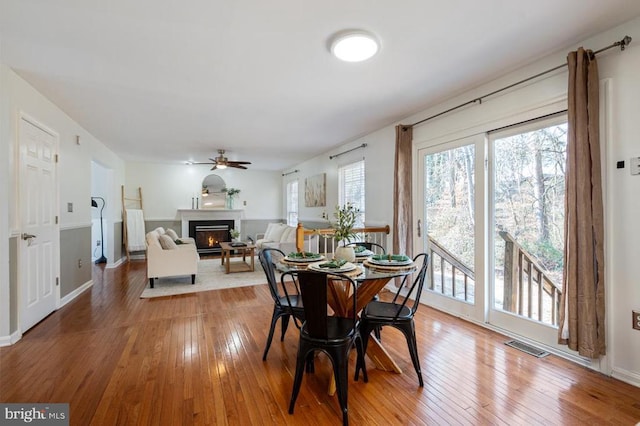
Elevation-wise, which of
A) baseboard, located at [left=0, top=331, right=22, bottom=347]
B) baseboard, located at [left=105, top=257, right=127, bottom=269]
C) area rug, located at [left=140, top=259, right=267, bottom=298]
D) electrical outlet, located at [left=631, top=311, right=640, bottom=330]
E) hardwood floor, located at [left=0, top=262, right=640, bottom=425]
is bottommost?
hardwood floor, located at [left=0, top=262, right=640, bottom=425]

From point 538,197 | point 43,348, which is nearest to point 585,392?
point 538,197

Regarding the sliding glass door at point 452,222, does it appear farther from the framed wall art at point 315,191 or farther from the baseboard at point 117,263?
the baseboard at point 117,263

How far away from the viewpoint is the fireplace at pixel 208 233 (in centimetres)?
812

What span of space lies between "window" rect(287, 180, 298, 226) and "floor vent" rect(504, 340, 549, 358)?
616cm

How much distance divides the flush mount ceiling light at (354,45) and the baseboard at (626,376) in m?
2.95

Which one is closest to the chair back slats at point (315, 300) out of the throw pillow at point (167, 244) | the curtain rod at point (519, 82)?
the curtain rod at point (519, 82)

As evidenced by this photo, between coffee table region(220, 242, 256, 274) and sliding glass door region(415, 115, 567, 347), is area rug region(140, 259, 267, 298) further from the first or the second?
sliding glass door region(415, 115, 567, 347)

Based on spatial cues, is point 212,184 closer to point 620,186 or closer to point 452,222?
point 452,222

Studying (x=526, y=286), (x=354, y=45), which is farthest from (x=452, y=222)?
(x=354, y=45)

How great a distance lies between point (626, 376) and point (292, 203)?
7.41 meters

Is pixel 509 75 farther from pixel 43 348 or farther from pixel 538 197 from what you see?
pixel 43 348

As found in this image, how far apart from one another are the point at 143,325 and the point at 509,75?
447cm

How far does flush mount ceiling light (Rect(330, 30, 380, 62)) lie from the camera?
213 cm

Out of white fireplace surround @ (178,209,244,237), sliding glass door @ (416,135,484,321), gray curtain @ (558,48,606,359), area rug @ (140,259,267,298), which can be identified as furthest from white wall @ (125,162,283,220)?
gray curtain @ (558,48,606,359)
